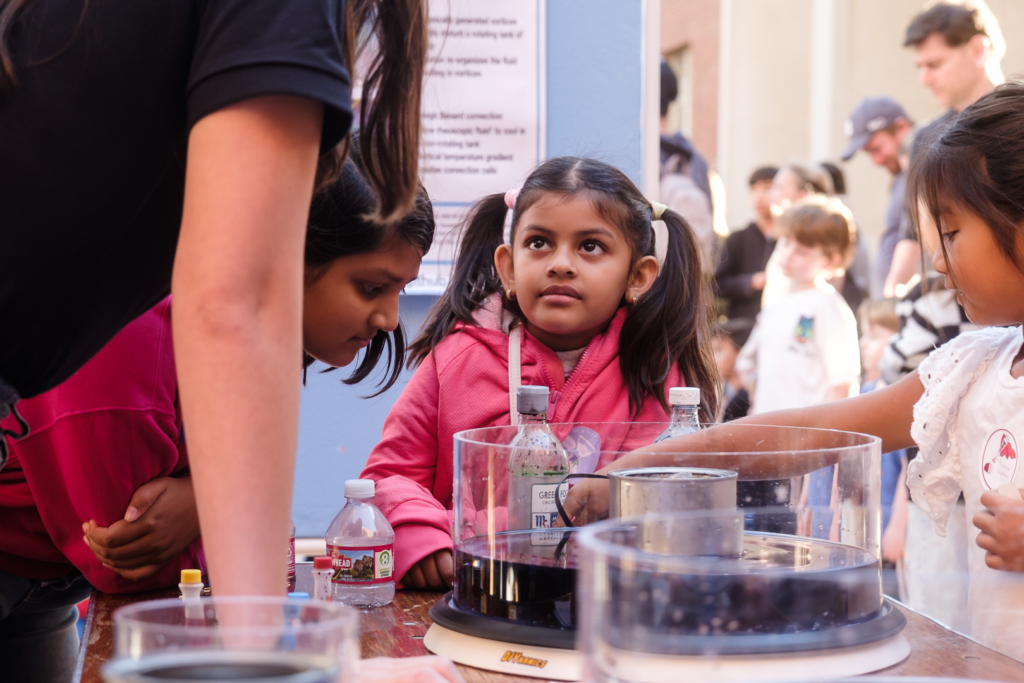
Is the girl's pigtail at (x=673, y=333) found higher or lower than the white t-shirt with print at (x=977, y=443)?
higher

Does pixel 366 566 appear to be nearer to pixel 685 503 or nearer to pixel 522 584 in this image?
pixel 522 584

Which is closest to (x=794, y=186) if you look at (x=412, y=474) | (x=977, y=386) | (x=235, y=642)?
(x=977, y=386)

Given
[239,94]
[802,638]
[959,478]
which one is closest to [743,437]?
[802,638]

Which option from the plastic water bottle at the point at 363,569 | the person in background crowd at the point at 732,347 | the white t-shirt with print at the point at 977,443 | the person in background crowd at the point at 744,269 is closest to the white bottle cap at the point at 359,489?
the plastic water bottle at the point at 363,569

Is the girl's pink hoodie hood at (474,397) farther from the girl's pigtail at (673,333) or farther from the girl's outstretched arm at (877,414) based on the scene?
the girl's outstretched arm at (877,414)

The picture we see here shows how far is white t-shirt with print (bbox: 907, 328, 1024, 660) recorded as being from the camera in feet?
4.35

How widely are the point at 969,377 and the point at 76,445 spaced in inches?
49.3

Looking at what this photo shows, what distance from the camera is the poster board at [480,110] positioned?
2.14 meters

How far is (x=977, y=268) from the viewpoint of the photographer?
127 cm

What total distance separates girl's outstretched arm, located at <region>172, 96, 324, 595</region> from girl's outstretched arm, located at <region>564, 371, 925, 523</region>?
0.39 metres

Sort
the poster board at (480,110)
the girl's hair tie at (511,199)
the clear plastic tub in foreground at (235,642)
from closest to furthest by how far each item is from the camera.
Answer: the clear plastic tub in foreground at (235,642) → the girl's hair tie at (511,199) → the poster board at (480,110)

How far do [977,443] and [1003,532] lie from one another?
0.30 meters

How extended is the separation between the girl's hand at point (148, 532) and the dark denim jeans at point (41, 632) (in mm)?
224

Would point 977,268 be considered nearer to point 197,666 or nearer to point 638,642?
point 638,642
